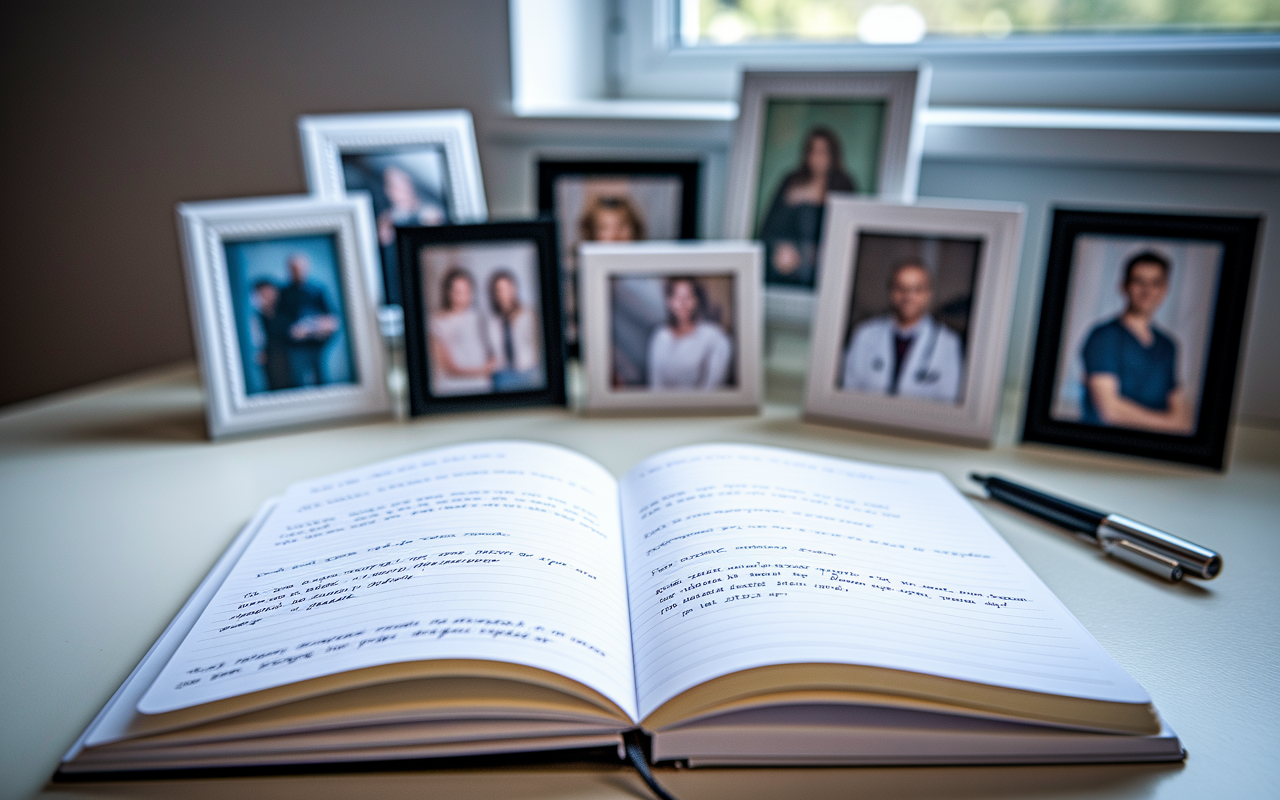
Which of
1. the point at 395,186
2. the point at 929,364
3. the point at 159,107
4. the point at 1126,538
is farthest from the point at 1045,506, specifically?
the point at 159,107

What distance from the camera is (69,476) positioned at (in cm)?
81

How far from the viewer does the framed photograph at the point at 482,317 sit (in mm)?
931

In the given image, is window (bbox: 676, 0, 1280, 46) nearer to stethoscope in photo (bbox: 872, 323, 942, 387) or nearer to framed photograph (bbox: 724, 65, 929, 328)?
framed photograph (bbox: 724, 65, 929, 328)

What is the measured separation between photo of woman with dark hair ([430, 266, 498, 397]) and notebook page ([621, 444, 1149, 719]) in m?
0.31

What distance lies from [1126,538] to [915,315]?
331mm

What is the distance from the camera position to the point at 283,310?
91 cm

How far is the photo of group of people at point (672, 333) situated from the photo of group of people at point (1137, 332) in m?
0.35

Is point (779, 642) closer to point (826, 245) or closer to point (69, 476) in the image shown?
point (826, 245)

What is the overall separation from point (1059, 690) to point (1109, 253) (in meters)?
0.54

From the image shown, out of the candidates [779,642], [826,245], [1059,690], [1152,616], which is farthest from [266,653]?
[826,245]

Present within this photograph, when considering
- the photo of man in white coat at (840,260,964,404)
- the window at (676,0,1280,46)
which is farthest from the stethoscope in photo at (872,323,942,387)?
the window at (676,0,1280,46)

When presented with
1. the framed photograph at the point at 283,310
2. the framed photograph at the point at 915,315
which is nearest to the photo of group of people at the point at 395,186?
the framed photograph at the point at 283,310

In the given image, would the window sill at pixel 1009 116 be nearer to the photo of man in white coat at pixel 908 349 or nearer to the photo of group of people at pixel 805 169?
the photo of group of people at pixel 805 169

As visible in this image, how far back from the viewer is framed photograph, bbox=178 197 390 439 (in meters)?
0.87
